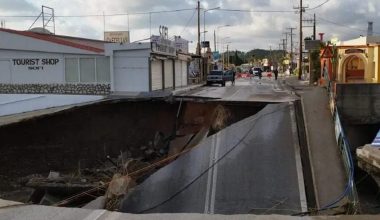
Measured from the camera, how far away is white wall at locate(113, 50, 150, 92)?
34.9 m

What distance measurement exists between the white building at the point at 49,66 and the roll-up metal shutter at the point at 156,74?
365 cm

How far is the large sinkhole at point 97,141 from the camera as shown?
18.2 m

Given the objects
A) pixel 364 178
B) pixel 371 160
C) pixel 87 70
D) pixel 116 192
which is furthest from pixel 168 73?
pixel 116 192

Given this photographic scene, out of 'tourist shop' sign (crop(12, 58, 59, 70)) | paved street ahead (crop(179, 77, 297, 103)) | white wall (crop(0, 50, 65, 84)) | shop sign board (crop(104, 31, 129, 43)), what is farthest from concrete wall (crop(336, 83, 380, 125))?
shop sign board (crop(104, 31, 129, 43))

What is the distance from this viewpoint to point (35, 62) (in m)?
36.0

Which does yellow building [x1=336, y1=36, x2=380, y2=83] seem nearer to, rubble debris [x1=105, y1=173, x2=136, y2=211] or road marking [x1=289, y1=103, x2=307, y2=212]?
road marking [x1=289, y1=103, x2=307, y2=212]

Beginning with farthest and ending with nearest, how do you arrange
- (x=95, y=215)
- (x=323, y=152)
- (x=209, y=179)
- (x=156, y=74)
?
(x=156, y=74) < (x=323, y=152) < (x=209, y=179) < (x=95, y=215)

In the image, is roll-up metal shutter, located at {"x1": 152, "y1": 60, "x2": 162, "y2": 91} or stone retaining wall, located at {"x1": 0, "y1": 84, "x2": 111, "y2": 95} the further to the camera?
roll-up metal shutter, located at {"x1": 152, "y1": 60, "x2": 162, "y2": 91}

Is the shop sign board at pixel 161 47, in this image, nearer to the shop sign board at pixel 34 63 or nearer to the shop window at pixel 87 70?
the shop window at pixel 87 70

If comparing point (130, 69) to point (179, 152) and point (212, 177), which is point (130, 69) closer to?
point (179, 152)

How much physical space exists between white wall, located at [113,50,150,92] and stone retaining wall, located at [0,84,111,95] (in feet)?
3.09

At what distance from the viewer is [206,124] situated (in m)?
20.6

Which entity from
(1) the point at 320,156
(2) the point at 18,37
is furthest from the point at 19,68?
(1) the point at 320,156

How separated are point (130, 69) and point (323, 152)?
73.8 ft
